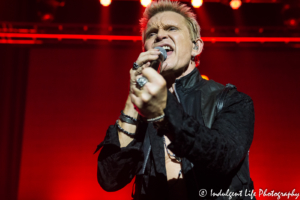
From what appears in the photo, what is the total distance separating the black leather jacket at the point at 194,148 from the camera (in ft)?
2.45

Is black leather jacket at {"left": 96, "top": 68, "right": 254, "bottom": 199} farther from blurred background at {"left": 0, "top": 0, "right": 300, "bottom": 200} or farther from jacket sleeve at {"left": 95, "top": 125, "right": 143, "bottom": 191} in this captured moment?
blurred background at {"left": 0, "top": 0, "right": 300, "bottom": 200}

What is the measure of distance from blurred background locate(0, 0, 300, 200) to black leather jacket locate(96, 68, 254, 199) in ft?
7.79

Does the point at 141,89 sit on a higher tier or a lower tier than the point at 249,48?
lower

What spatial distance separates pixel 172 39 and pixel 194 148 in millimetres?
799

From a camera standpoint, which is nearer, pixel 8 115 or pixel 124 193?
pixel 124 193

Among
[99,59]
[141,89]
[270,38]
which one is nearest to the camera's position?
[141,89]

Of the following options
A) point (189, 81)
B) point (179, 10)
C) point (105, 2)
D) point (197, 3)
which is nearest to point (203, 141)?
point (189, 81)

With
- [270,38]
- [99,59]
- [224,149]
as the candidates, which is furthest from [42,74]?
[224,149]

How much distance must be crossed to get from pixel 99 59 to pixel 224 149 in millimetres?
3345

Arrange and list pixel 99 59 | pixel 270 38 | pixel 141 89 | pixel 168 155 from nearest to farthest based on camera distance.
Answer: pixel 141 89 < pixel 168 155 < pixel 270 38 < pixel 99 59

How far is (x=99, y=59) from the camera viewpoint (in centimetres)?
389

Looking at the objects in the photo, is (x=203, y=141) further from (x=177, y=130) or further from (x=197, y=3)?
(x=197, y=3)

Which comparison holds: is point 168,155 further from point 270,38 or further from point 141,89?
point 270,38

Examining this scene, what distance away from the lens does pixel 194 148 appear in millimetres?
739
